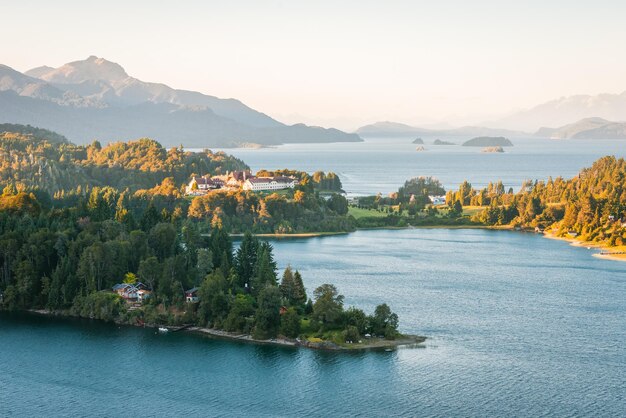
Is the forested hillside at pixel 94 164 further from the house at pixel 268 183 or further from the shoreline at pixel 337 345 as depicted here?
the shoreline at pixel 337 345

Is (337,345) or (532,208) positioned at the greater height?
(532,208)

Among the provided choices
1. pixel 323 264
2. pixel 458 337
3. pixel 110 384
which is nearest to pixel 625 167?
pixel 323 264

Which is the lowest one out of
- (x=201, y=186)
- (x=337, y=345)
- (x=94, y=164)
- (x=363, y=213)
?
(x=337, y=345)

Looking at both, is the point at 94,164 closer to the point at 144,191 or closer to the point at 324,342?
the point at 144,191

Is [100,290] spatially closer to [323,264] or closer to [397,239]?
[323,264]

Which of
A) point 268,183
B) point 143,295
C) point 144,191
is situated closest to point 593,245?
point 268,183

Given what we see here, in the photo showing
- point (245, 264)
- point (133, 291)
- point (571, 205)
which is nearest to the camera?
point (133, 291)

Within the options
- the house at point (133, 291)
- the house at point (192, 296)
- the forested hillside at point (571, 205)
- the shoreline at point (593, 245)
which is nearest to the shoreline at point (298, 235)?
the forested hillside at point (571, 205)
